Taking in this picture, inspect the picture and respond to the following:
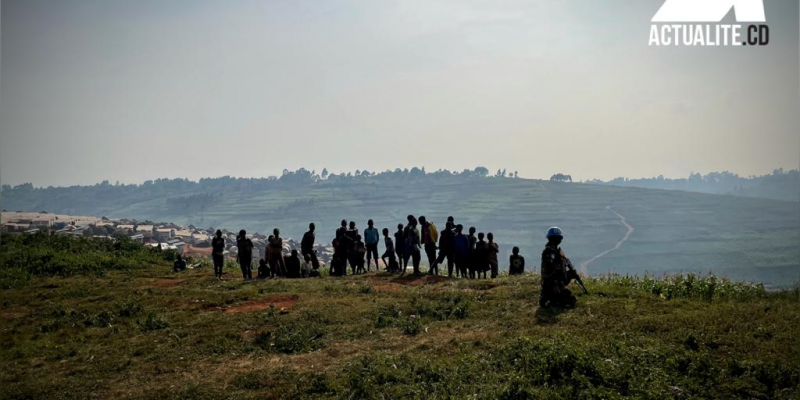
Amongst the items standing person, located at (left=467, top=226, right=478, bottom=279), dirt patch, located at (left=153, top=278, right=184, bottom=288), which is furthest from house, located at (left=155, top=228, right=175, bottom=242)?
standing person, located at (left=467, top=226, right=478, bottom=279)

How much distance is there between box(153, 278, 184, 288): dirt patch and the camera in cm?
2162

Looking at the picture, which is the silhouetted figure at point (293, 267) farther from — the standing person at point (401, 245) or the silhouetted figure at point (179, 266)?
the silhouetted figure at point (179, 266)

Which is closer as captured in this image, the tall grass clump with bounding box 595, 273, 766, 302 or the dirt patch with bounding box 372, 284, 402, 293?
the tall grass clump with bounding box 595, 273, 766, 302

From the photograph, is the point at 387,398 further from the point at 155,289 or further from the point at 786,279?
the point at 786,279

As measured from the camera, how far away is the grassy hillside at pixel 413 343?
→ 9008 millimetres

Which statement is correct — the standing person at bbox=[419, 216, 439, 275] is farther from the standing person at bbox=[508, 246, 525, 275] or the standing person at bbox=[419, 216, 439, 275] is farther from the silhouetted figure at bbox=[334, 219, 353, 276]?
the silhouetted figure at bbox=[334, 219, 353, 276]

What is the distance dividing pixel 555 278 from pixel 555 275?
0.08m

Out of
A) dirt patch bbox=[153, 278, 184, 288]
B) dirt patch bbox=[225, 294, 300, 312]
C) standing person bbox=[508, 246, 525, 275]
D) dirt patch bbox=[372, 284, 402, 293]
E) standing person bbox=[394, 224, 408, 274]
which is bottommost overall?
dirt patch bbox=[153, 278, 184, 288]

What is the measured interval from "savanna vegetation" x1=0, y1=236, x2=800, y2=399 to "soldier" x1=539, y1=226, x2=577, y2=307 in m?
0.46

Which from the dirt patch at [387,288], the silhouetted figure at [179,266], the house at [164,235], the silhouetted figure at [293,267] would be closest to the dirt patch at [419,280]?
the dirt patch at [387,288]

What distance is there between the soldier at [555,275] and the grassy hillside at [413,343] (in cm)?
51

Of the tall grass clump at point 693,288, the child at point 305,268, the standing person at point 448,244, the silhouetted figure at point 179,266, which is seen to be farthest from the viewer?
the silhouetted figure at point 179,266

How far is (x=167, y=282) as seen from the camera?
22.6 m

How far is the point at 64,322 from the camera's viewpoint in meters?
15.2
